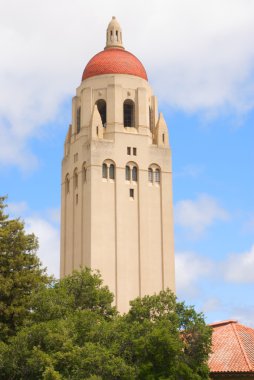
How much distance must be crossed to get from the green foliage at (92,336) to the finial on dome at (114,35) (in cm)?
4029

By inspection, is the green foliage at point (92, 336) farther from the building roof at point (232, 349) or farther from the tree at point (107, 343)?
the building roof at point (232, 349)

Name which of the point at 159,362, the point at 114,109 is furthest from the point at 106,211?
the point at 159,362

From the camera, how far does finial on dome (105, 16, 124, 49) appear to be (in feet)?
248

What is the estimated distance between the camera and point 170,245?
68.8 meters

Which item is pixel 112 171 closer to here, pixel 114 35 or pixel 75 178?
pixel 75 178

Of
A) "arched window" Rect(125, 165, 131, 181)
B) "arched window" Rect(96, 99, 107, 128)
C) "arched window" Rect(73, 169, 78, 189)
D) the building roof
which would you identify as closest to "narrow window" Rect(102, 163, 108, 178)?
"arched window" Rect(125, 165, 131, 181)

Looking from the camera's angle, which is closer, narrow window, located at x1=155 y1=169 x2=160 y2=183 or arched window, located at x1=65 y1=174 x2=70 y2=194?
narrow window, located at x1=155 y1=169 x2=160 y2=183

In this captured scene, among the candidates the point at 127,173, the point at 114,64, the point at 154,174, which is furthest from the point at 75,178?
the point at 114,64

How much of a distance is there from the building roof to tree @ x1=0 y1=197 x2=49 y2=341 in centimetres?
1009

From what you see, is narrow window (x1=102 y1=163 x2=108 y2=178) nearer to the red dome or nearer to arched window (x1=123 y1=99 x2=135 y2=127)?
arched window (x1=123 y1=99 x2=135 y2=127)

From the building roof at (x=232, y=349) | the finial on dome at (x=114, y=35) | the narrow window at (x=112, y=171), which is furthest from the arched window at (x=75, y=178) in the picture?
the building roof at (x=232, y=349)

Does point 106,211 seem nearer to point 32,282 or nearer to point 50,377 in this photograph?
point 32,282

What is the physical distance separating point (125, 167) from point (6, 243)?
29.9 meters

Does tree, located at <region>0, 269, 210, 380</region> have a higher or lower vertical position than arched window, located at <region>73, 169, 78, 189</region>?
lower
